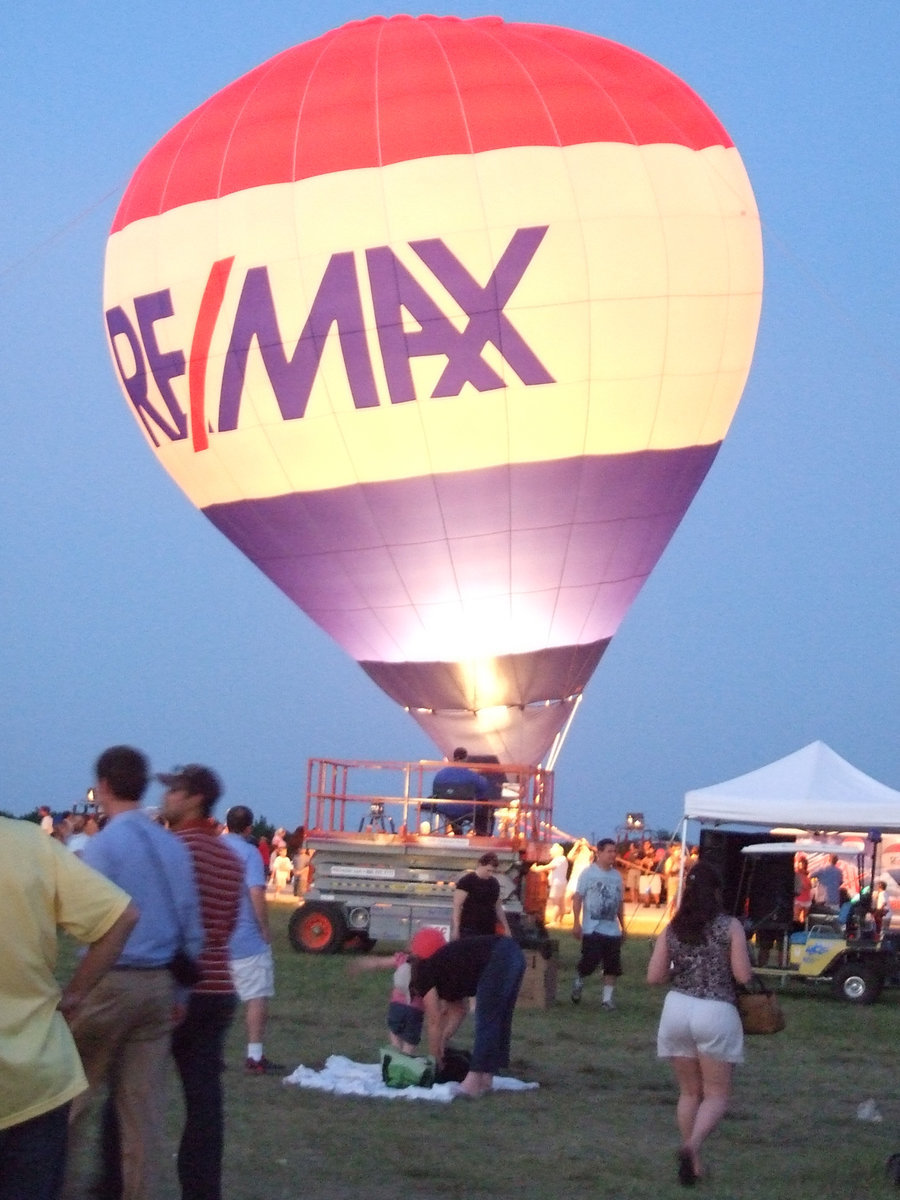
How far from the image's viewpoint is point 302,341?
19516 mm

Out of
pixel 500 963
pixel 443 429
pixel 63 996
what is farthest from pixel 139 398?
pixel 63 996

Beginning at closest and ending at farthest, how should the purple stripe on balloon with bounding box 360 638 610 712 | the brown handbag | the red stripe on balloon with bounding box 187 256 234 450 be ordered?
the brown handbag < the red stripe on balloon with bounding box 187 256 234 450 < the purple stripe on balloon with bounding box 360 638 610 712

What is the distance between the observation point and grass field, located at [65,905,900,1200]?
22.4 ft

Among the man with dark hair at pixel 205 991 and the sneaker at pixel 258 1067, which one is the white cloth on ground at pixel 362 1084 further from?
the man with dark hair at pixel 205 991

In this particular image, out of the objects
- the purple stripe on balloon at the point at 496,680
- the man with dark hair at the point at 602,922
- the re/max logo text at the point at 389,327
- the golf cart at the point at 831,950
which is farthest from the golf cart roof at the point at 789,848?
the re/max logo text at the point at 389,327

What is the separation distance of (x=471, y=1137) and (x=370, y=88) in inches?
553

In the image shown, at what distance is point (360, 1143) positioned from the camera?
296 inches

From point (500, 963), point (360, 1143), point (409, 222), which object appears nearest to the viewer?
point (360, 1143)

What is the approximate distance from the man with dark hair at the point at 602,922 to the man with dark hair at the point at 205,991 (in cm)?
781

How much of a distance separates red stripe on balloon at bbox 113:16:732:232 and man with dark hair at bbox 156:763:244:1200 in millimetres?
14088

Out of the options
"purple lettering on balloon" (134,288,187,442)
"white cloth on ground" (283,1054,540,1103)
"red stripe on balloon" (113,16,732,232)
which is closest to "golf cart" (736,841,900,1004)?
"white cloth on ground" (283,1054,540,1103)

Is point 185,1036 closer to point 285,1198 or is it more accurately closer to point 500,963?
point 285,1198

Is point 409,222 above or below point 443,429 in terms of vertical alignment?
above

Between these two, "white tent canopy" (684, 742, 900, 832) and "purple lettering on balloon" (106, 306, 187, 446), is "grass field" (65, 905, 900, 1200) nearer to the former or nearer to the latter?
"white tent canopy" (684, 742, 900, 832)
